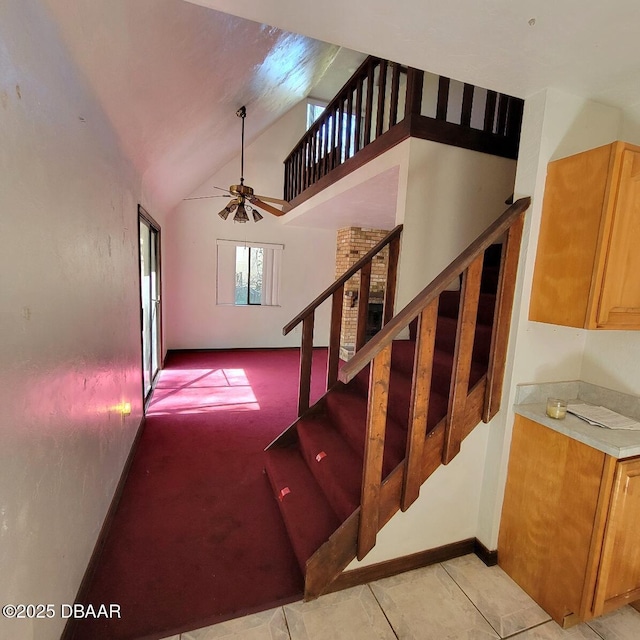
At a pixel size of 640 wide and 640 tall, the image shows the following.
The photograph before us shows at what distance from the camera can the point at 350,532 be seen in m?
1.56

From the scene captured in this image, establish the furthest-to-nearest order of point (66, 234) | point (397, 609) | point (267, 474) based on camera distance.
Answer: point (267, 474)
point (397, 609)
point (66, 234)

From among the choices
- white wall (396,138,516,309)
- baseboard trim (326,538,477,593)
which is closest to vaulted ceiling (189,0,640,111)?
white wall (396,138,516,309)

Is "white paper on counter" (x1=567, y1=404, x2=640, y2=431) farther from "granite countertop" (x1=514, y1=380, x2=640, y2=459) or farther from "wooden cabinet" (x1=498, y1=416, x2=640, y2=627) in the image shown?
"wooden cabinet" (x1=498, y1=416, x2=640, y2=627)

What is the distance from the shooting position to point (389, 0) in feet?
3.51

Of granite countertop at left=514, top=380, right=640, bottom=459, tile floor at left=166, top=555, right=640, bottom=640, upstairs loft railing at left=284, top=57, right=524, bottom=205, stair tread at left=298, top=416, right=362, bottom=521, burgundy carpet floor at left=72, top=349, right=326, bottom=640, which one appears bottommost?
burgundy carpet floor at left=72, top=349, right=326, bottom=640

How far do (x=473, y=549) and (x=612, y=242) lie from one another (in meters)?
1.69

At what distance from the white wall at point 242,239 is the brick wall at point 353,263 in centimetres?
66

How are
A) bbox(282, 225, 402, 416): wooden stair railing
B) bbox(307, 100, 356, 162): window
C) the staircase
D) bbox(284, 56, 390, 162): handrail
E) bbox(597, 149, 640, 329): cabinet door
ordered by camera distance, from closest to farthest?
bbox(597, 149, 640, 329): cabinet door < the staircase < bbox(282, 225, 402, 416): wooden stair railing < bbox(284, 56, 390, 162): handrail < bbox(307, 100, 356, 162): window

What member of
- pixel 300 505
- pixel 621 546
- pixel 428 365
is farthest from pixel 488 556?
pixel 428 365

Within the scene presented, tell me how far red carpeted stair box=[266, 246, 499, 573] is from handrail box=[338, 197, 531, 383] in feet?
2.20

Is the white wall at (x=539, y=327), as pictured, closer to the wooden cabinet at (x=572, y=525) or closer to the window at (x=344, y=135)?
the wooden cabinet at (x=572, y=525)

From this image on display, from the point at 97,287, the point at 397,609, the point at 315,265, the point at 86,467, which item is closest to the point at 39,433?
the point at 86,467

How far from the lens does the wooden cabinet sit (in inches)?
54.0

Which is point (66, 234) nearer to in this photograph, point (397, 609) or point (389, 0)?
point (389, 0)
